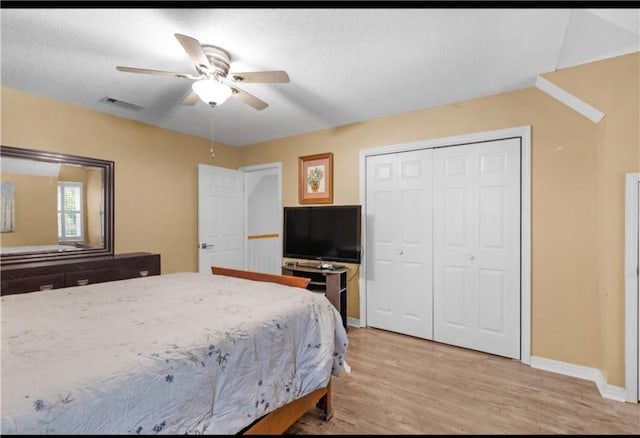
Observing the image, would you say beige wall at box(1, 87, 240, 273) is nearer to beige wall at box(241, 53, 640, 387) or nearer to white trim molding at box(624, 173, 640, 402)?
beige wall at box(241, 53, 640, 387)

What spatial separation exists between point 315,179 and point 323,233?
30.5 inches

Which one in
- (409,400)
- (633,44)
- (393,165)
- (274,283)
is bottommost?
(409,400)

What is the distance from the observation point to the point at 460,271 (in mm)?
2885

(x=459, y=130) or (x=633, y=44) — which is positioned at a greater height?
(x=633, y=44)

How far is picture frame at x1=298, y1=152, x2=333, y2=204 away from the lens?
12.1ft

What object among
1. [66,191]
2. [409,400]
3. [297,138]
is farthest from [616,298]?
[66,191]

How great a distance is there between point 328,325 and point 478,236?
6.17 feet

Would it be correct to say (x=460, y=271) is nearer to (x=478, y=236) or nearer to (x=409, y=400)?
(x=478, y=236)

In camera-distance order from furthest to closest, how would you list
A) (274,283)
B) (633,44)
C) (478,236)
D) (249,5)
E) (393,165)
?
(393,165) < (478,236) < (274,283) < (633,44) < (249,5)

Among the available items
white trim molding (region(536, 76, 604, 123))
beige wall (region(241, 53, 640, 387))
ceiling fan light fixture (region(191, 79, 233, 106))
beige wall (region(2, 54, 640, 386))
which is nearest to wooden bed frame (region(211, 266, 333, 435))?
ceiling fan light fixture (region(191, 79, 233, 106))

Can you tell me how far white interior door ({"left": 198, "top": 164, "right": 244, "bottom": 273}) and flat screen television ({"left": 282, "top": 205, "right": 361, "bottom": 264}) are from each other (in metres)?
1.05

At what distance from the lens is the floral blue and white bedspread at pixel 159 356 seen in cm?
82

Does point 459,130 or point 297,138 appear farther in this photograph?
point 297,138

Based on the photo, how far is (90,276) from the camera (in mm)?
2730
